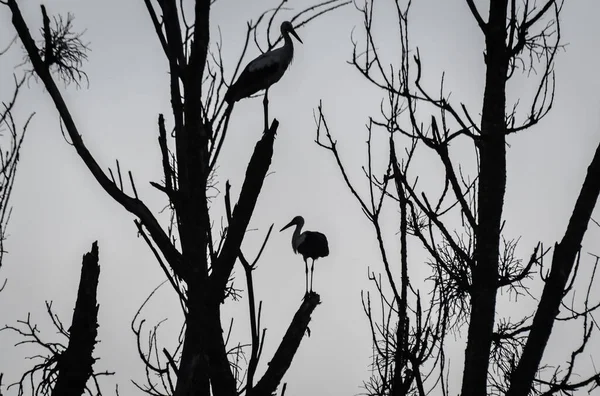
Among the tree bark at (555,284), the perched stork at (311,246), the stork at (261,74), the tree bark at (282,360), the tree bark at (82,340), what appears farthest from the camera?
the perched stork at (311,246)

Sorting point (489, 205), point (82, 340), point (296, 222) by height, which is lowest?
point (82, 340)

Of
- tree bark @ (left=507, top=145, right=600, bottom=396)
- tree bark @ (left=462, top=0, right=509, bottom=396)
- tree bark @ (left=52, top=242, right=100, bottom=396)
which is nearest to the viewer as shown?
tree bark @ (left=507, top=145, right=600, bottom=396)

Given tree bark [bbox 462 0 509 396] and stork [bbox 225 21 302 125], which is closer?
tree bark [bbox 462 0 509 396]

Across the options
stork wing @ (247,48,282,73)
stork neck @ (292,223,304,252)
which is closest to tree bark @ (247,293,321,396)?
stork wing @ (247,48,282,73)

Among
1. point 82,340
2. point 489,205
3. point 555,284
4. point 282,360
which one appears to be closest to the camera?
point 555,284

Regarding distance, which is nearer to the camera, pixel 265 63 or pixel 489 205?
pixel 489 205

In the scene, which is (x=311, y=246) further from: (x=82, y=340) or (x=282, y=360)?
(x=282, y=360)

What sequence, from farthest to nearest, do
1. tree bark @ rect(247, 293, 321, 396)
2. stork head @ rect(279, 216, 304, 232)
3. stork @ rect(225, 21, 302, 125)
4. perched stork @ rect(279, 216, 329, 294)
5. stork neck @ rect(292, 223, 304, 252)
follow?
stork head @ rect(279, 216, 304, 232) < stork neck @ rect(292, 223, 304, 252) < perched stork @ rect(279, 216, 329, 294) < stork @ rect(225, 21, 302, 125) < tree bark @ rect(247, 293, 321, 396)

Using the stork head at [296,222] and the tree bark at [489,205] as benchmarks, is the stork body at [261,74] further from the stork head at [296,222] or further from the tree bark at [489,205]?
the tree bark at [489,205]

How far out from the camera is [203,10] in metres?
2.76

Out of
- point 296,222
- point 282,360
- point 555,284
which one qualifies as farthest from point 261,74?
point 555,284

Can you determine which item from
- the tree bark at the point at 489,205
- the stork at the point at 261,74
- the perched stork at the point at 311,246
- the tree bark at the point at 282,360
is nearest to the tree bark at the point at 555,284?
the tree bark at the point at 489,205

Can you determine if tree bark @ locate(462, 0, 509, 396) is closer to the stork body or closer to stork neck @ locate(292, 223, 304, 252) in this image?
the stork body

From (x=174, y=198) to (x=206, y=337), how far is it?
0.60 metres
